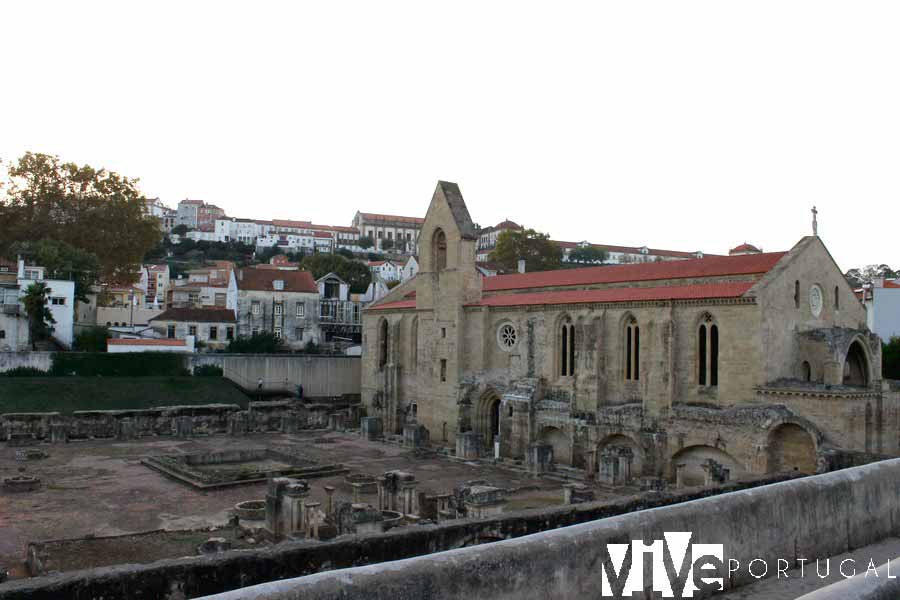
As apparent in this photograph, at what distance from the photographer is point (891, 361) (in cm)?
4622

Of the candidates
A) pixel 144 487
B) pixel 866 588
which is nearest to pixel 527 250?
pixel 144 487

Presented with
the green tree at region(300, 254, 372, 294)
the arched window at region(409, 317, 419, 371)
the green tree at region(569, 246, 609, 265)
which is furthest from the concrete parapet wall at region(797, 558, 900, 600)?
the green tree at region(569, 246, 609, 265)

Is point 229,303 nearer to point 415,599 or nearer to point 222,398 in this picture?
point 222,398

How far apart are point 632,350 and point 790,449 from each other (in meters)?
7.98

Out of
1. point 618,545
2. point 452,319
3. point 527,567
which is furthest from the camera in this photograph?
point 452,319

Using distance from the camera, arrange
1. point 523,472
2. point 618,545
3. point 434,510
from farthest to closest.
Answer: point 523,472 → point 434,510 → point 618,545

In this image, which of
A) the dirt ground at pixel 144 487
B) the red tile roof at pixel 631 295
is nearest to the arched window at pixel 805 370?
the red tile roof at pixel 631 295

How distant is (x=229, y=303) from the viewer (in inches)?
2623

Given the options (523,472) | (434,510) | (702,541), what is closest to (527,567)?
(702,541)

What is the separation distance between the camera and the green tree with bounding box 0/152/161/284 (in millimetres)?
59969

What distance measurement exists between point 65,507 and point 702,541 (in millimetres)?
22244

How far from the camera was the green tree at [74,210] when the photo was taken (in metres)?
60.0

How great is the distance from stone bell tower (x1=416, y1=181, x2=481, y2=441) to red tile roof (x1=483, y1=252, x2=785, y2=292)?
3450 mm

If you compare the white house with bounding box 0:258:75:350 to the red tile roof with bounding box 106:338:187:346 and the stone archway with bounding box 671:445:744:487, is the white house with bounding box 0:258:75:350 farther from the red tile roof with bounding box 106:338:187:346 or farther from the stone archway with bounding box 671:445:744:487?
the stone archway with bounding box 671:445:744:487
